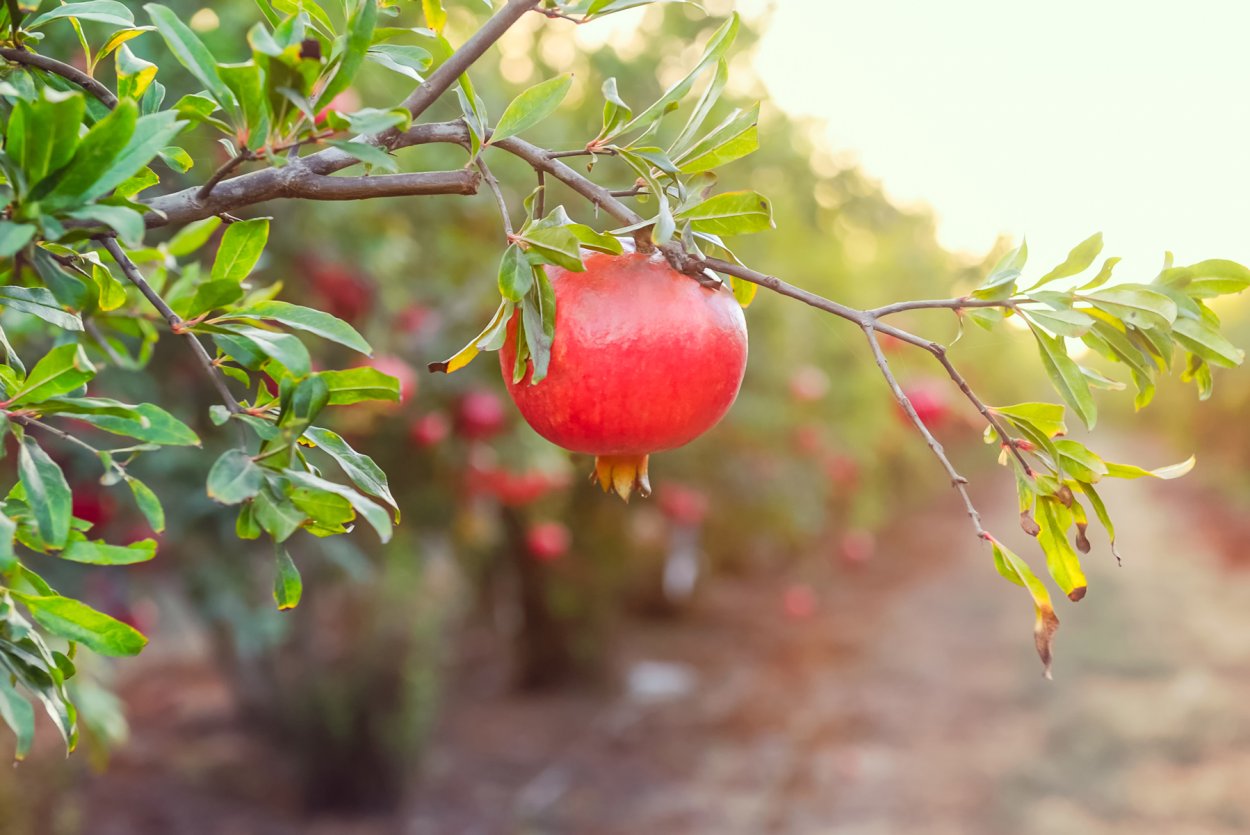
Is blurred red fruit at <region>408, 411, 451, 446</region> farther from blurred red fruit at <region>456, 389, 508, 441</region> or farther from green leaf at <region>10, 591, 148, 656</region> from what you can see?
green leaf at <region>10, 591, 148, 656</region>

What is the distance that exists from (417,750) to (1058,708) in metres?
5.43

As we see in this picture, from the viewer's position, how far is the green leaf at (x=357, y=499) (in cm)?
68

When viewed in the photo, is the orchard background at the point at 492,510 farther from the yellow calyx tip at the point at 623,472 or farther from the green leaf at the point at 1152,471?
the yellow calyx tip at the point at 623,472

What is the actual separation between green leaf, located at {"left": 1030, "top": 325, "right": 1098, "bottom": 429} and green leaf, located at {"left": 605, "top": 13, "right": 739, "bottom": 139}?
13.4 inches

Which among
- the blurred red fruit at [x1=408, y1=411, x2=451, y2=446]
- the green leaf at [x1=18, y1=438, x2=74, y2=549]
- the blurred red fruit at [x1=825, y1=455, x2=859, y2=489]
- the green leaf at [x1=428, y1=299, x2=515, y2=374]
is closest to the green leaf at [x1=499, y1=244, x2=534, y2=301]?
the green leaf at [x1=428, y1=299, x2=515, y2=374]

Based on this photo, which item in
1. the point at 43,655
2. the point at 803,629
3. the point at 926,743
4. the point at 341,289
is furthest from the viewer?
the point at 803,629

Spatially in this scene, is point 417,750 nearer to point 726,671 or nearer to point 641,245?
point 726,671

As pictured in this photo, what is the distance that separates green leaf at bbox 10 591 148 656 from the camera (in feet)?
2.62

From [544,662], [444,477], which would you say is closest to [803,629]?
[544,662]

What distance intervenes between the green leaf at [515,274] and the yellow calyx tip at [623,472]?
0.23 m

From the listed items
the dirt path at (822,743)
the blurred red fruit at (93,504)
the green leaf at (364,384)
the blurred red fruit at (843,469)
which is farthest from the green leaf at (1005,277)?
the blurred red fruit at (843,469)

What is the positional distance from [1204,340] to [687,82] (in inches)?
18.3

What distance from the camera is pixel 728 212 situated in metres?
0.90

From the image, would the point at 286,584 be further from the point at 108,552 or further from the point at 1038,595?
the point at 1038,595
